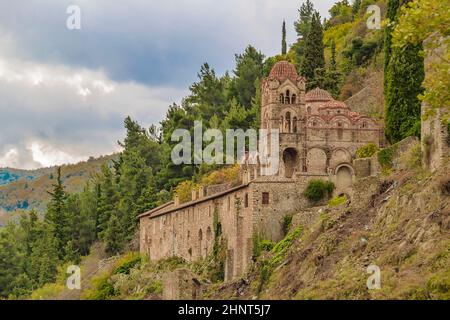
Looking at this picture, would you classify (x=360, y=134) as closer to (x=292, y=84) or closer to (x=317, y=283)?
(x=292, y=84)

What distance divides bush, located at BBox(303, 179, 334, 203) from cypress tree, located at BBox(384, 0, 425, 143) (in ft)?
29.1

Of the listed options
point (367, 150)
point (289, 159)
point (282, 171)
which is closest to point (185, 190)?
point (289, 159)

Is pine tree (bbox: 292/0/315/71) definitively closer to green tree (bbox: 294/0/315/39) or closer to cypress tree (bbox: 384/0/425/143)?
green tree (bbox: 294/0/315/39)

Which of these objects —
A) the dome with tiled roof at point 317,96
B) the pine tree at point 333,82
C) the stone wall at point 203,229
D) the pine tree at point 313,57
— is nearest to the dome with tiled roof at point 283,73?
the dome with tiled roof at point 317,96

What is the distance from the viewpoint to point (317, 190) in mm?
55844

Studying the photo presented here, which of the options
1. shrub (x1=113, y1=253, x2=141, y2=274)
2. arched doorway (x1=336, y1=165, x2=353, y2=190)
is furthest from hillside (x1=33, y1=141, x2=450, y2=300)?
shrub (x1=113, y1=253, x2=141, y2=274)

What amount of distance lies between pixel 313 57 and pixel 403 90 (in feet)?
105

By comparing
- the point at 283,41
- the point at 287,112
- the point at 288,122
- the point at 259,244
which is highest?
the point at 283,41

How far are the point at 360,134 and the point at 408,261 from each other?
127 ft

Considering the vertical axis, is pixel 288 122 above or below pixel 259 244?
above

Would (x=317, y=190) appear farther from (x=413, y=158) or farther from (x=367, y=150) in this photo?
(x=367, y=150)

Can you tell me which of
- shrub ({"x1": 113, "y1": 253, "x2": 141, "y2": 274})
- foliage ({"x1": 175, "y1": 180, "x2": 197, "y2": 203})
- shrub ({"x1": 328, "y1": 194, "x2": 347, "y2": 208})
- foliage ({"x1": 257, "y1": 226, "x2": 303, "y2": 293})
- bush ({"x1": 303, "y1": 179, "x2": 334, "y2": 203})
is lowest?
foliage ({"x1": 257, "y1": 226, "x2": 303, "y2": 293})

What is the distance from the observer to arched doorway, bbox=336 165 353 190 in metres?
58.8
